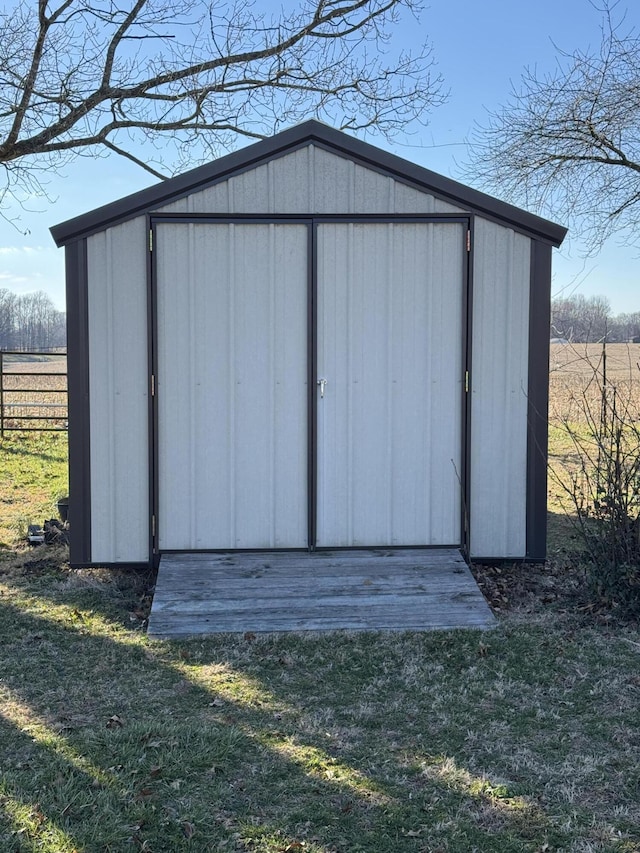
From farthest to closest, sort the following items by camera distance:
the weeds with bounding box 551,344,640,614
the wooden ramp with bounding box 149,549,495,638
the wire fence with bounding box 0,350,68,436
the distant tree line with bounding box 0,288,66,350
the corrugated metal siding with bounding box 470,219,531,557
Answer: the distant tree line with bounding box 0,288,66,350, the wire fence with bounding box 0,350,68,436, the corrugated metal siding with bounding box 470,219,531,557, the weeds with bounding box 551,344,640,614, the wooden ramp with bounding box 149,549,495,638

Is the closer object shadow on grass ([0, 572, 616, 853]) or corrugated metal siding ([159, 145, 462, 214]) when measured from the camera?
shadow on grass ([0, 572, 616, 853])

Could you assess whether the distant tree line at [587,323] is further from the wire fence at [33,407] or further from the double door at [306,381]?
the wire fence at [33,407]

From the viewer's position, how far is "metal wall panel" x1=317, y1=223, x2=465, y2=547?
584 cm

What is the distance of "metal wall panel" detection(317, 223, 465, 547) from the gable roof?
0.27m

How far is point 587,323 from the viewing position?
17.7ft

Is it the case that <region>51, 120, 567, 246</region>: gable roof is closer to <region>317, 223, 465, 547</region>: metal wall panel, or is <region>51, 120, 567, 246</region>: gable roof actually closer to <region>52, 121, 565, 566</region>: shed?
<region>52, 121, 565, 566</region>: shed

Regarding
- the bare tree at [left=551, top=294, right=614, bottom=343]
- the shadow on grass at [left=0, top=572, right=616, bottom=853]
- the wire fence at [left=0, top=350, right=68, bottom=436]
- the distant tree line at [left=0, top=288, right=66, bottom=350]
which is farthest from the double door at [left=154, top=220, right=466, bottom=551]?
the distant tree line at [left=0, top=288, right=66, bottom=350]

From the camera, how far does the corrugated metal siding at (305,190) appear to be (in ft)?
18.8

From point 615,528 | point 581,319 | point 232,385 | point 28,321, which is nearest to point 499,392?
point 581,319

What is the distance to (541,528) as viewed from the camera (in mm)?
6012

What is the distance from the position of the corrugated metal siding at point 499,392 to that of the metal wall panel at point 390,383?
0.14 meters

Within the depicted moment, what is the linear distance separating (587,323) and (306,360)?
1.91 meters

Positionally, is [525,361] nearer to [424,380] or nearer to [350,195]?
[424,380]

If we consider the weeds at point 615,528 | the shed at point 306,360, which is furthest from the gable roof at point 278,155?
the weeds at point 615,528
